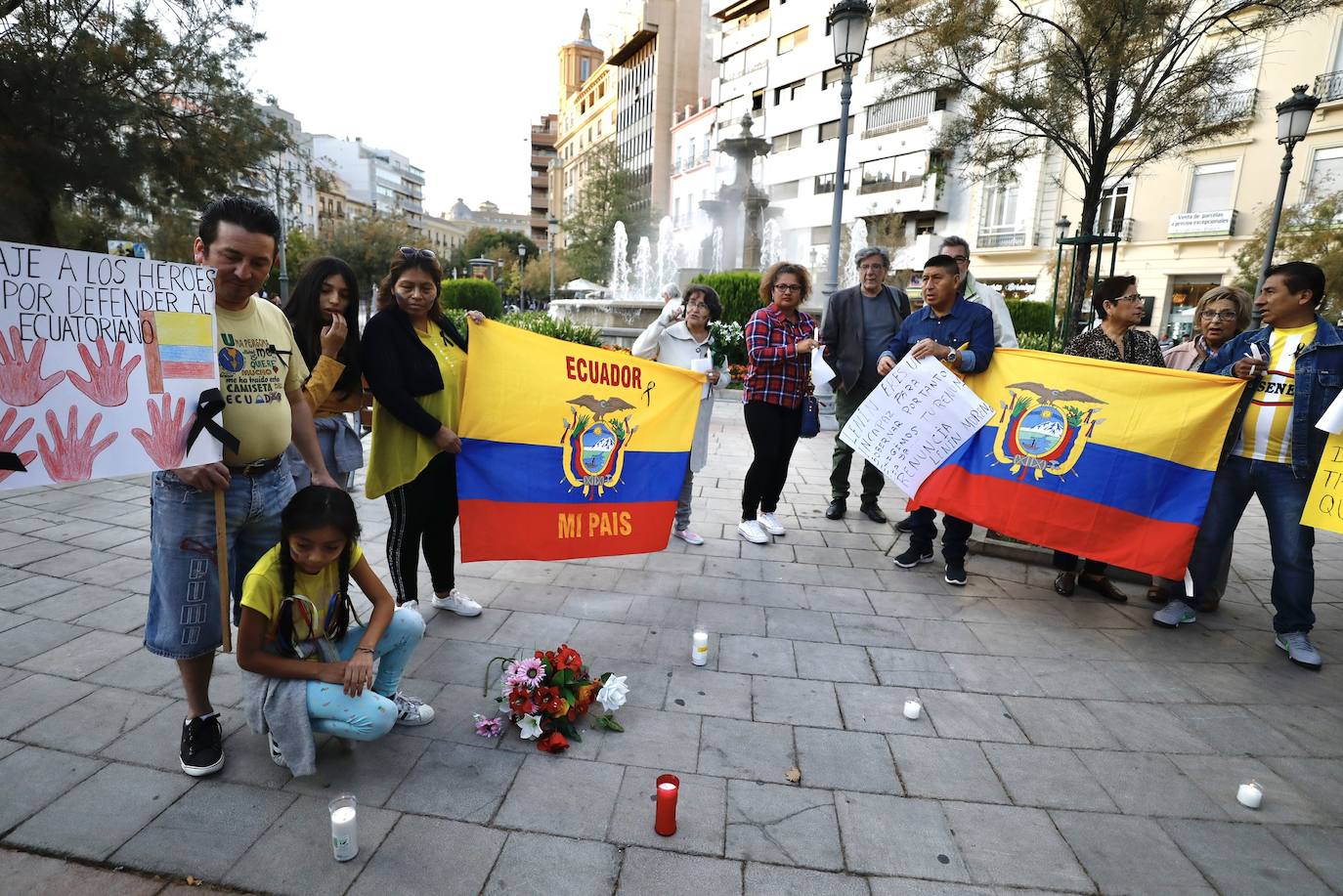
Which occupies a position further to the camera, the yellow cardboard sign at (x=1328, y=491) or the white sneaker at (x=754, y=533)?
the white sneaker at (x=754, y=533)

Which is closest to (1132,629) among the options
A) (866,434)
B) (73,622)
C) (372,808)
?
(866,434)

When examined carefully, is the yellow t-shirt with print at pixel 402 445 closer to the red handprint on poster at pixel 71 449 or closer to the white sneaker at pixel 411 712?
the white sneaker at pixel 411 712

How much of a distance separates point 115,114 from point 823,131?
110 ft

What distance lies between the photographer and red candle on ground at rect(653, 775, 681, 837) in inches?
80.7

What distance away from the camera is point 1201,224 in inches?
948

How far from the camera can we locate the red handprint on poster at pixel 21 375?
72.4 inches

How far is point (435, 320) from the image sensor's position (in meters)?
3.36

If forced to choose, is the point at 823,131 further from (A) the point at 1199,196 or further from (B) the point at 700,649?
(B) the point at 700,649

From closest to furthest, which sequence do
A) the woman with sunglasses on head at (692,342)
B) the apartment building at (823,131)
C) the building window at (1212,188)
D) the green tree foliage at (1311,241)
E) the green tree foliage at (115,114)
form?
the woman with sunglasses on head at (692,342), the green tree foliage at (115,114), the green tree foliage at (1311,241), the building window at (1212,188), the apartment building at (823,131)

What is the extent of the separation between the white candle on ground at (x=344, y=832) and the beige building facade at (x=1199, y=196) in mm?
23059

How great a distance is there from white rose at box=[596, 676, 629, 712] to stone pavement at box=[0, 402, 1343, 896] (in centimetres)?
11

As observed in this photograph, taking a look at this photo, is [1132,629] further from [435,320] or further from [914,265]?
[914,265]

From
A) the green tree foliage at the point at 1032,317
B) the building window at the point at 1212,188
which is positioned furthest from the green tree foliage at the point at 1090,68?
the building window at the point at 1212,188

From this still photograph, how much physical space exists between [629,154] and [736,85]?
18.1m
